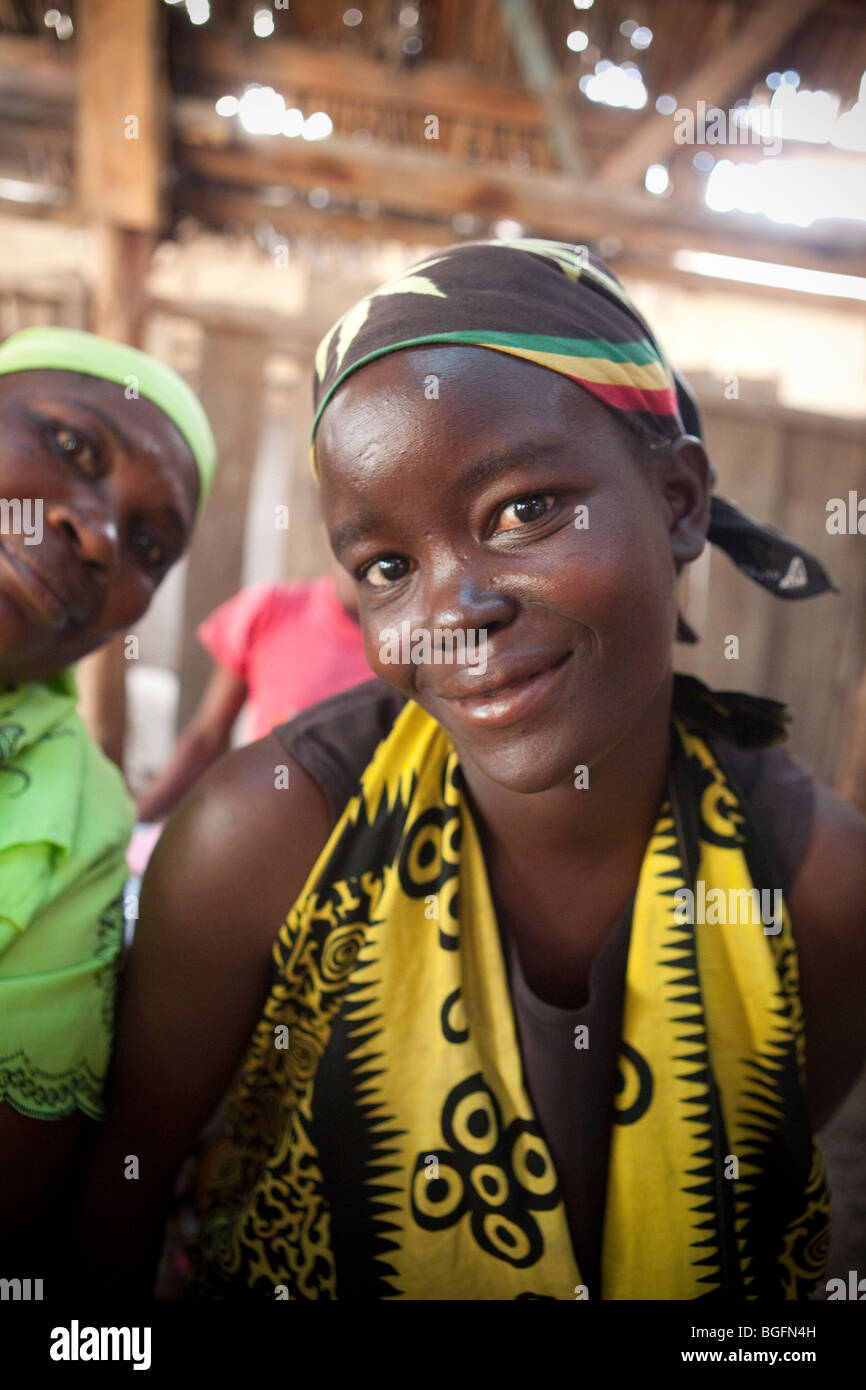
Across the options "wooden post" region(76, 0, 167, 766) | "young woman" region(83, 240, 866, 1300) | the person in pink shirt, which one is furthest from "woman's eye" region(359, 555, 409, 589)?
"wooden post" region(76, 0, 167, 766)

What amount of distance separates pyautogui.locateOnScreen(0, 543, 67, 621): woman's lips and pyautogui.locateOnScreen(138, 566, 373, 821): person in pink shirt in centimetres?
123

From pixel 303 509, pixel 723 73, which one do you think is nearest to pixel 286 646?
pixel 303 509

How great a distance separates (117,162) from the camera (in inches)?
111

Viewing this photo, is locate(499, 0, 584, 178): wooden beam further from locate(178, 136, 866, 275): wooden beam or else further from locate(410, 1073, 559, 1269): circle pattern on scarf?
locate(410, 1073, 559, 1269): circle pattern on scarf

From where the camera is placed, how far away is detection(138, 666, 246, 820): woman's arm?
2.86 m

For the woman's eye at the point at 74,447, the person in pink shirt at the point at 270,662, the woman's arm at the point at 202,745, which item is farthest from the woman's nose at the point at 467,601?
the woman's arm at the point at 202,745

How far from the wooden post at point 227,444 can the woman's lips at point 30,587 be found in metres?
2.41

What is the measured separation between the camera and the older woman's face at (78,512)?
50.4 inches

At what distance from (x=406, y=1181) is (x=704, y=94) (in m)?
3.51

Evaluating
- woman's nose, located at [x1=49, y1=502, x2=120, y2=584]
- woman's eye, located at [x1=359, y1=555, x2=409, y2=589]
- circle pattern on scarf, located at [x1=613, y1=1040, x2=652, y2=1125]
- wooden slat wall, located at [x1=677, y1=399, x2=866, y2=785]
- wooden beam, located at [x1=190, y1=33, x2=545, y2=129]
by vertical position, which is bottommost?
circle pattern on scarf, located at [x1=613, y1=1040, x2=652, y2=1125]

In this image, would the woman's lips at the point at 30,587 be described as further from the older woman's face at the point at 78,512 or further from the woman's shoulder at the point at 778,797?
the woman's shoulder at the point at 778,797

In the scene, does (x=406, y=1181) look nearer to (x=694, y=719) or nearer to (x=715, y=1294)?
(x=715, y=1294)

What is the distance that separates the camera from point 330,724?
129cm

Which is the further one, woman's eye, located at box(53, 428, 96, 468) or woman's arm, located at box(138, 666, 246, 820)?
woman's arm, located at box(138, 666, 246, 820)
